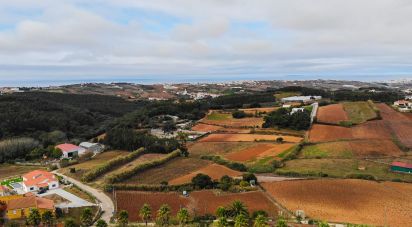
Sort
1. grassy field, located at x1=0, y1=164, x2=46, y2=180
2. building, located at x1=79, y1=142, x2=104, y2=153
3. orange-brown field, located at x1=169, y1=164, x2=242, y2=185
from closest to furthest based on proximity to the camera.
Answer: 1. orange-brown field, located at x1=169, y1=164, x2=242, y2=185
2. grassy field, located at x1=0, y1=164, x2=46, y2=180
3. building, located at x1=79, y1=142, x2=104, y2=153

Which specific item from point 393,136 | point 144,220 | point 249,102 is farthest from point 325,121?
point 144,220

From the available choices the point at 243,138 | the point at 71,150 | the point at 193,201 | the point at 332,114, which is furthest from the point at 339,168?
the point at 71,150

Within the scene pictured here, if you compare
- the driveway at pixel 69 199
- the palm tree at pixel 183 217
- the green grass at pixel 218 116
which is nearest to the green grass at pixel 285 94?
the green grass at pixel 218 116

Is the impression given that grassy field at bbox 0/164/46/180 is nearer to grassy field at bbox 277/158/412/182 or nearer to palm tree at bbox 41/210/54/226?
palm tree at bbox 41/210/54/226

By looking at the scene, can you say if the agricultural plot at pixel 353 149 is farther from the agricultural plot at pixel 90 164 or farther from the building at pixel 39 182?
the building at pixel 39 182

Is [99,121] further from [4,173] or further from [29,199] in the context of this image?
[29,199]

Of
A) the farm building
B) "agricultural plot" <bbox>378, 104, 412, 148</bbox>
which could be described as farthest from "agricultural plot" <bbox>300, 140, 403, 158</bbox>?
the farm building
